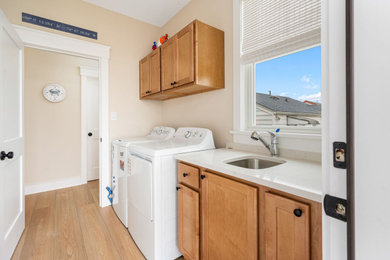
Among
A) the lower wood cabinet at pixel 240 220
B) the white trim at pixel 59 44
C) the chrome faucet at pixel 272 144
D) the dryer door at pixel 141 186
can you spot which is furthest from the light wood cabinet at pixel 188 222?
the white trim at pixel 59 44

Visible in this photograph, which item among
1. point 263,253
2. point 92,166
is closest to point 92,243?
point 263,253

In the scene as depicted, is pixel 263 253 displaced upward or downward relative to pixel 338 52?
downward

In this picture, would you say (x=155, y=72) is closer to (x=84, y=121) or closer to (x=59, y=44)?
(x=59, y=44)

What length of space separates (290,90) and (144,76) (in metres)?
1.95

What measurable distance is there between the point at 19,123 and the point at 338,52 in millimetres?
2529

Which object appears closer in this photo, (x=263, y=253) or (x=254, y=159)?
(x=263, y=253)

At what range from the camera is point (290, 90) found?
1517 mm

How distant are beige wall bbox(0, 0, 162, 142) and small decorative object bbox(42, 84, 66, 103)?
1.22 meters

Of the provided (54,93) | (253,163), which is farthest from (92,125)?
(253,163)

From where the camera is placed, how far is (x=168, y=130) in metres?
2.49

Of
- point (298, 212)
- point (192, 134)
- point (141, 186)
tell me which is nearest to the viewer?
point (298, 212)

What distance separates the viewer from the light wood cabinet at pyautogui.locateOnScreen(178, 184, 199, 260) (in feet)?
4.34
